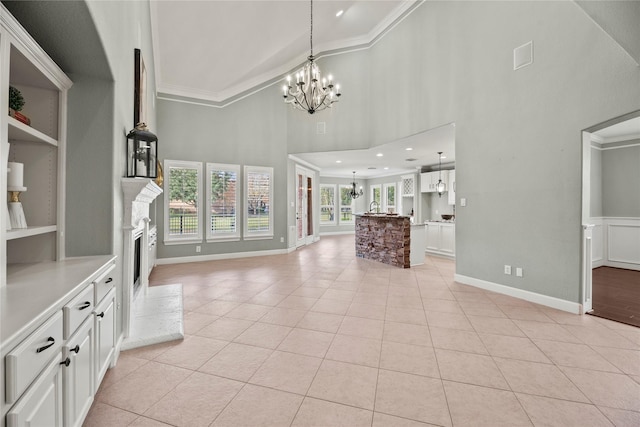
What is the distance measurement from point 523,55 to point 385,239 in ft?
13.5

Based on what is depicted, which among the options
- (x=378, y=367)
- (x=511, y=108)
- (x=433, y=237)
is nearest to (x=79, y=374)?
(x=378, y=367)

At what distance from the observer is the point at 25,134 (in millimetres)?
1755

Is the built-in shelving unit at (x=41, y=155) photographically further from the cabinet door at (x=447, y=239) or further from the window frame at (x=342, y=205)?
the window frame at (x=342, y=205)

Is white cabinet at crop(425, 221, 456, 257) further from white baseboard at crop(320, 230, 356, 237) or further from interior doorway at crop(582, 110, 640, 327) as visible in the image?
white baseboard at crop(320, 230, 356, 237)

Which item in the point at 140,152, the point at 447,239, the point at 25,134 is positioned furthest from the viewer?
the point at 447,239

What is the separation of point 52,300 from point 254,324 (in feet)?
7.04

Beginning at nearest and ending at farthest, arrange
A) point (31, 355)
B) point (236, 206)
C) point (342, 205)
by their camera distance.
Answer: point (31, 355)
point (236, 206)
point (342, 205)

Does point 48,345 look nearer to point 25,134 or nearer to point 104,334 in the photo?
point 104,334

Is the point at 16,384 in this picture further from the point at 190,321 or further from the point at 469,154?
the point at 469,154

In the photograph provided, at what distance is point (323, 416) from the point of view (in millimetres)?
1783

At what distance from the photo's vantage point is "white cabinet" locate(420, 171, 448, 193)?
8281 mm

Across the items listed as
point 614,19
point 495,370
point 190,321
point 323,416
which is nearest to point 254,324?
point 190,321

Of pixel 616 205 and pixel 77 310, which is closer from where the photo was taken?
pixel 77 310

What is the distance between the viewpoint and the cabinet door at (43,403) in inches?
39.2
